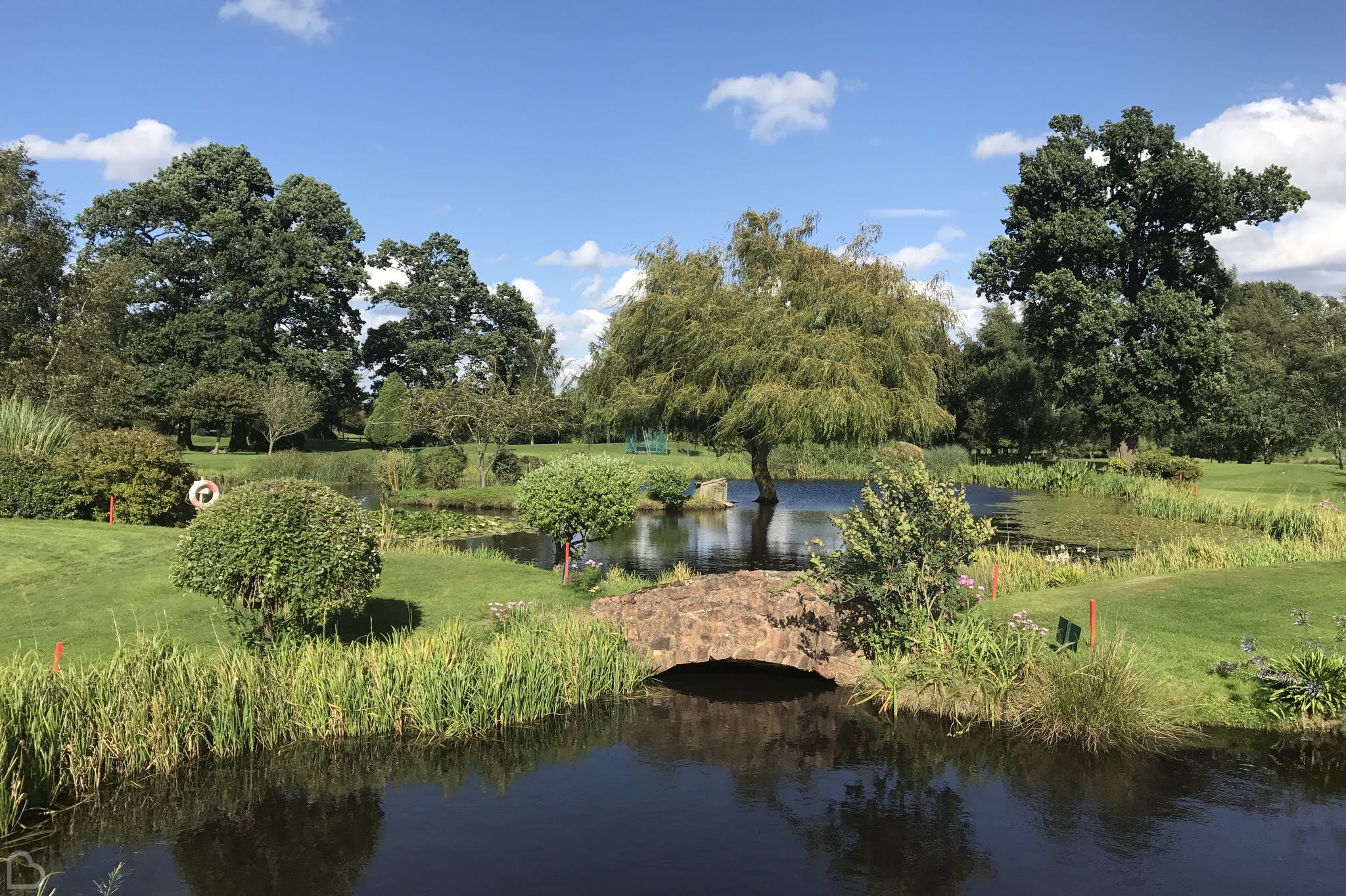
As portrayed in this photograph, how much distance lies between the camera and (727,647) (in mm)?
12992

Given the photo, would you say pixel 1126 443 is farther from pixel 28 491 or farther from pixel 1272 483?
pixel 28 491

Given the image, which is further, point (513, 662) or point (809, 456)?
point (809, 456)

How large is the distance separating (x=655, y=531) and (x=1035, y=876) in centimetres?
2170

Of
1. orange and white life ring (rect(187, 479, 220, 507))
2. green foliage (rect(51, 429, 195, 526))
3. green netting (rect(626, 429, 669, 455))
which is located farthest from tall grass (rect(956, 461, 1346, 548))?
green foliage (rect(51, 429, 195, 526))

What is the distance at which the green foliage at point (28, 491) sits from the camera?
63.8 feet

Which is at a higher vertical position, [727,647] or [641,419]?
[641,419]

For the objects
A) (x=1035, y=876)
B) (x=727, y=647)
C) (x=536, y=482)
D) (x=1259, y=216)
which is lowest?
(x=1035, y=876)

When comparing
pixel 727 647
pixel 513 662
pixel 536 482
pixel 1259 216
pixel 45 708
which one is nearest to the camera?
pixel 45 708

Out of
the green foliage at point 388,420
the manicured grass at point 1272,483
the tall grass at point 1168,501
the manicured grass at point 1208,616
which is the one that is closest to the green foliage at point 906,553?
the manicured grass at point 1208,616

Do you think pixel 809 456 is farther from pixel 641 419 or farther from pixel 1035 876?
pixel 1035 876

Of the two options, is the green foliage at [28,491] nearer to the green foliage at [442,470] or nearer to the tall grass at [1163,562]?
the green foliage at [442,470]

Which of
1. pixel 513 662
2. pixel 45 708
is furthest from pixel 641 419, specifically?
pixel 45 708

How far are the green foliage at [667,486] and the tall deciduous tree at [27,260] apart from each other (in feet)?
80.4

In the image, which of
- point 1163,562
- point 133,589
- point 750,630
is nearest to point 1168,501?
point 1163,562
